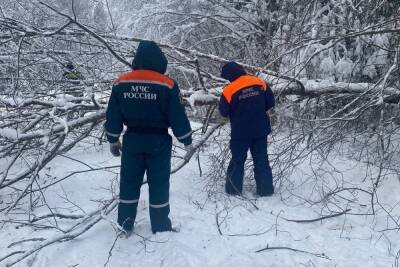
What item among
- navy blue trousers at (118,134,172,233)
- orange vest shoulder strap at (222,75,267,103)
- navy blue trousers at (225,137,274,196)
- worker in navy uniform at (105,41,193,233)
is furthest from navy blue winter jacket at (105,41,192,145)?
navy blue trousers at (225,137,274,196)

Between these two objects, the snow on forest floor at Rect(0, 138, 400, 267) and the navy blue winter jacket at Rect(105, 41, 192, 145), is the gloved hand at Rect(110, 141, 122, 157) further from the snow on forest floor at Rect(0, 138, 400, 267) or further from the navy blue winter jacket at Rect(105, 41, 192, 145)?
the snow on forest floor at Rect(0, 138, 400, 267)

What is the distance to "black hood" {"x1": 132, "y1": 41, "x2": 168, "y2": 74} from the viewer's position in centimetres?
359

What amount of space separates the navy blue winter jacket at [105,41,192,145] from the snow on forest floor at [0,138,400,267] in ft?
3.18

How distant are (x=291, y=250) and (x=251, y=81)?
1972 mm

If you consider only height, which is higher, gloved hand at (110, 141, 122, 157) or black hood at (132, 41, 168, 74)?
black hood at (132, 41, 168, 74)

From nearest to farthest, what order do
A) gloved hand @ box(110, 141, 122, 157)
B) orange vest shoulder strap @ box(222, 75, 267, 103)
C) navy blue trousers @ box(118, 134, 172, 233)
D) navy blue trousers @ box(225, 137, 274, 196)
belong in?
navy blue trousers @ box(118, 134, 172, 233) → gloved hand @ box(110, 141, 122, 157) → orange vest shoulder strap @ box(222, 75, 267, 103) → navy blue trousers @ box(225, 137, 274, 196)

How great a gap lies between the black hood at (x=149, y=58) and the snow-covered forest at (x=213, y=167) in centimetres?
104

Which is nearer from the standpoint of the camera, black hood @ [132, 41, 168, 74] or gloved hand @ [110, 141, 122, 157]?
black hood @ [132, 41, 168, 74]

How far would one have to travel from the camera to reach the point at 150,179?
3801 millimetres

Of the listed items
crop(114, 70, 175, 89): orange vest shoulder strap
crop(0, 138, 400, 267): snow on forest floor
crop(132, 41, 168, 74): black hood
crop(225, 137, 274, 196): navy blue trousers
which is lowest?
crop(0, 138, 400, 267): snow on forest floor

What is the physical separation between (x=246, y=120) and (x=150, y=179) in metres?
1.42

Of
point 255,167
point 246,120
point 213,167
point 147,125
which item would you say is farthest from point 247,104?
point 147,125

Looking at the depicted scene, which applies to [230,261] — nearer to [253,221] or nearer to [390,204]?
[253,221]

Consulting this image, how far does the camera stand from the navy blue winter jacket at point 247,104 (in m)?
4.61
